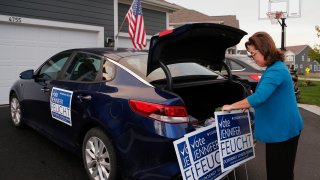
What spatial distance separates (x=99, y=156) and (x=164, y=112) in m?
0.98

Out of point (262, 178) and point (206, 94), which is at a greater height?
point (206, 94)

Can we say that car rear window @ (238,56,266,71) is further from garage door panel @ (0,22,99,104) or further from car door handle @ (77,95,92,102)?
garage door panel @ (0,22,99,104)

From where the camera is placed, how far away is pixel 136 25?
32.4ft

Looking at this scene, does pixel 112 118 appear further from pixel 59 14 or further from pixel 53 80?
pixel 59 14

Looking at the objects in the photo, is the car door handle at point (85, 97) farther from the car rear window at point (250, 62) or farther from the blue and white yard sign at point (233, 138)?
the car rear window at point (250, 62)

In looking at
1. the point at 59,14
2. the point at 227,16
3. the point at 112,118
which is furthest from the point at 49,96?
the point at 227,16

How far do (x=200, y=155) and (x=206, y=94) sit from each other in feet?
4.06

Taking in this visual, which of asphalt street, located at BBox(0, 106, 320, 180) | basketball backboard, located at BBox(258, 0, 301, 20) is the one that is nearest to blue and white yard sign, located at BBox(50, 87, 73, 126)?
asphalt street, located at BBox(0, 106, 320, 180)

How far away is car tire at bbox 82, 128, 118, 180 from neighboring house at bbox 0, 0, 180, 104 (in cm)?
618

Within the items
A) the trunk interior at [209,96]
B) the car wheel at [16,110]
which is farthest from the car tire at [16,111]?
the trunk interior at [209,96]

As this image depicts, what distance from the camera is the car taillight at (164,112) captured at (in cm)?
272

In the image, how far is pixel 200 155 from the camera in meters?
2.74

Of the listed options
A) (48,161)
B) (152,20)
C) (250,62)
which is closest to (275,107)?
(48,161)

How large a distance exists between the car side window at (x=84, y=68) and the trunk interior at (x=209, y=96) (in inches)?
41.0
